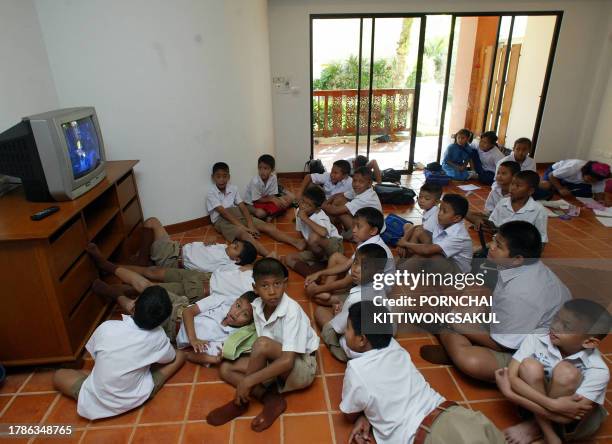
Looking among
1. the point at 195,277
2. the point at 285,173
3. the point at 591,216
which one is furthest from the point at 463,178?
the point at 195,277

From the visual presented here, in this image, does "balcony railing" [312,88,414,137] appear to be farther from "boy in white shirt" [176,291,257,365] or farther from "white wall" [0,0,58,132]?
"boy in white shirt" [176,291,257,365]

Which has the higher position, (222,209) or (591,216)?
(222,209)

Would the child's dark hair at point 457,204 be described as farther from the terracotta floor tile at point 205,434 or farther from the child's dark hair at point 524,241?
the terracotta floor tile at point 205,434

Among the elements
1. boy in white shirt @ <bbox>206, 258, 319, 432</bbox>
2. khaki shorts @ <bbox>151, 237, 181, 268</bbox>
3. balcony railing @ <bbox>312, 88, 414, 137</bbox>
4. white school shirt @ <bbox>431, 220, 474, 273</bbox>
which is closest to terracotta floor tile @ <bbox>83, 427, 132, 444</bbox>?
boy in white shirt @ <bbox>206, 258, 319, 432</bbox>

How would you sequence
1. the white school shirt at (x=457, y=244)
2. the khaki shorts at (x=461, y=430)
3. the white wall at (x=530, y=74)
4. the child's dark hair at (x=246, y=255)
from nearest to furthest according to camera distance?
the khaki shorts at (x=461, y=430) → the white school shirt at (x=457, y=244) → the child's dark hair at (x=246, y=255) → the white wall at (x=530, y=74)

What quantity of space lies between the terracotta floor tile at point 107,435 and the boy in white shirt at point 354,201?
7.90ft

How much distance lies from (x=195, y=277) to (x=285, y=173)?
343 cm

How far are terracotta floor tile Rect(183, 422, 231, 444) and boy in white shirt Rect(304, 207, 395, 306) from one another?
3.52 feet

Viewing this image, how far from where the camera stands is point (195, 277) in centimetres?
278

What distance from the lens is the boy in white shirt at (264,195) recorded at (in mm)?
4195

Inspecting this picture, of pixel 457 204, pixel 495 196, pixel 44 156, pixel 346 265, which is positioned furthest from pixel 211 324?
pixel 495 196

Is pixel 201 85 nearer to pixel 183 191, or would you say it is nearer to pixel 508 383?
pixel 183 191

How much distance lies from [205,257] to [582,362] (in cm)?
241

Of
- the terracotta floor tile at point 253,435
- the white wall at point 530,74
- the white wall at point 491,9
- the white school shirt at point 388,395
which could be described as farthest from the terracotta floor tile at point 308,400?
the white wall at point 530,74
